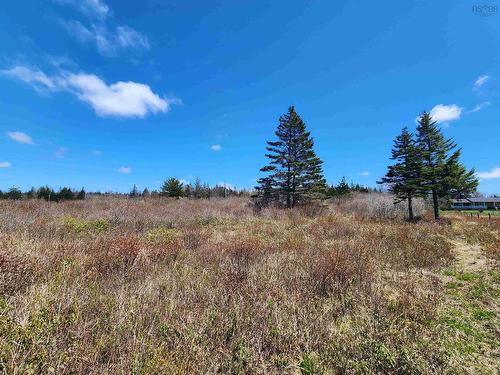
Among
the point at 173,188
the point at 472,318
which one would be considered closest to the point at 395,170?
the point at 472,318

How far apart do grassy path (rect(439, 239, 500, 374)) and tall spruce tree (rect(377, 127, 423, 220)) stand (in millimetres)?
17046

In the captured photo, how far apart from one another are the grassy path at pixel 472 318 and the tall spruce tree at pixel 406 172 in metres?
17.0

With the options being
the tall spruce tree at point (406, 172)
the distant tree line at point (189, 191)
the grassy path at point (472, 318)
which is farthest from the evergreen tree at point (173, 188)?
the grassy path at point (472, 318)

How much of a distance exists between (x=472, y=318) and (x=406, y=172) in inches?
861

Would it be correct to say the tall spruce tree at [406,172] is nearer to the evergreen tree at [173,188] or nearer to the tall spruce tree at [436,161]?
the tall spruce tree at [436,161]

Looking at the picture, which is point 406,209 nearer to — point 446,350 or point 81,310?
point 446,350

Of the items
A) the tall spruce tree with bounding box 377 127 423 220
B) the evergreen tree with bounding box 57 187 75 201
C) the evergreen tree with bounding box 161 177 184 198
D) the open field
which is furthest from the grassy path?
the evergreen tree with bounding box 57 187 75 201

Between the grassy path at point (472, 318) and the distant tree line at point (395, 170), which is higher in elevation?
the distant tree line at point (395, 170)

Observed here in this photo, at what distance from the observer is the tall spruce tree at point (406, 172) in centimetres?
2316

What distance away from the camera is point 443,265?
7852 millimetres

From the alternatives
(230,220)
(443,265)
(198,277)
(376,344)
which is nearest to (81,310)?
(198,277)

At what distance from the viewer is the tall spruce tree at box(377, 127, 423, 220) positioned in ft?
76.0

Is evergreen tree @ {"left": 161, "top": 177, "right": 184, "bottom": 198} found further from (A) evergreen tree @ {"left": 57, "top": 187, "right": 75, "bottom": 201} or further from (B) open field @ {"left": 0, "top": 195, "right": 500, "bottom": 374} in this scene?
(B) open field @ {"left": 0, "top": 195, "right": 500, "bottom": 374}

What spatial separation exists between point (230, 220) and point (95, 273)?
1160cm
